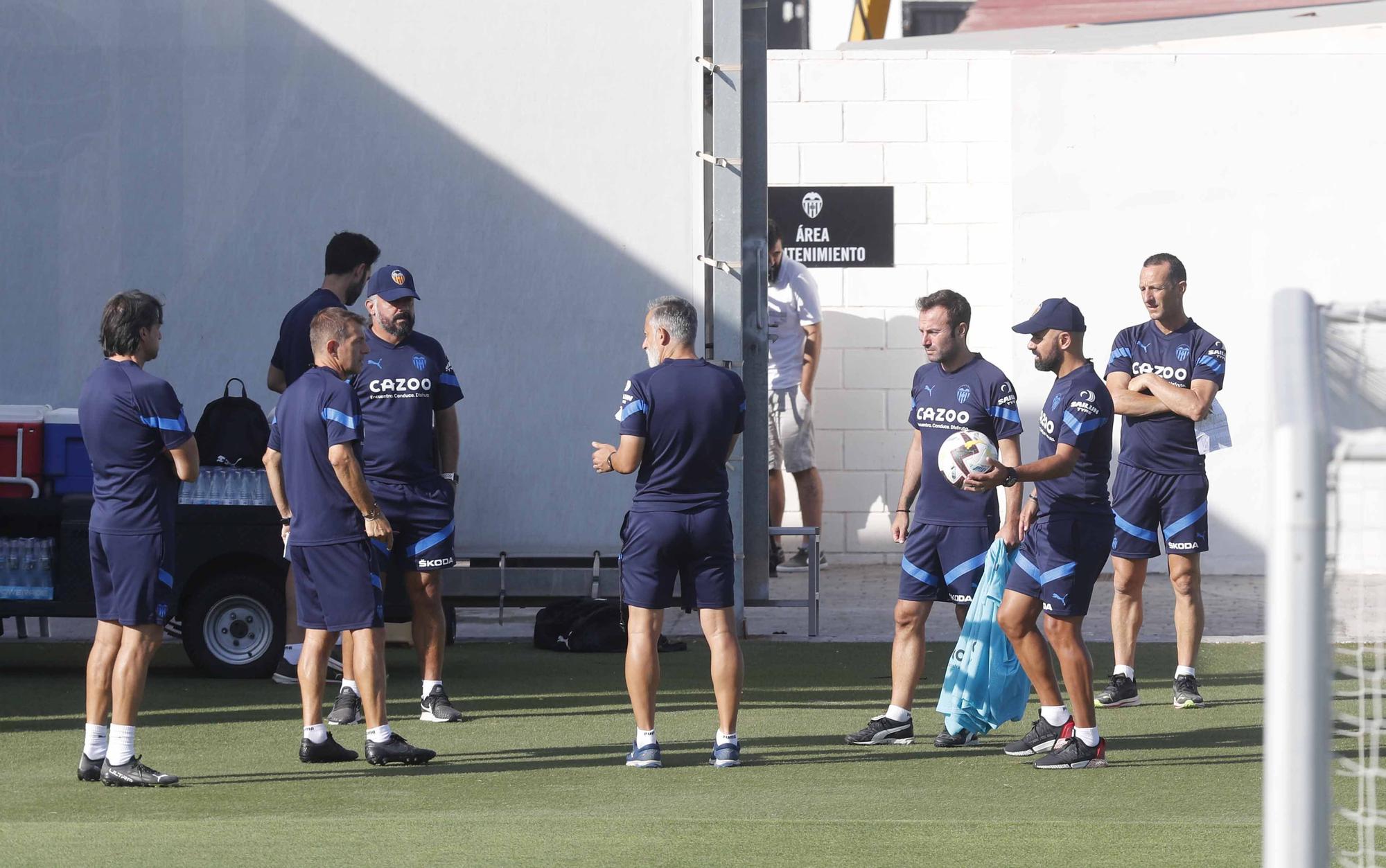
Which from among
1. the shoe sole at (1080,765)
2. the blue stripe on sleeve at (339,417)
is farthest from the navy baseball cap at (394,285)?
the shoe sole at (1080,765)

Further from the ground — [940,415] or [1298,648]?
[940,415]

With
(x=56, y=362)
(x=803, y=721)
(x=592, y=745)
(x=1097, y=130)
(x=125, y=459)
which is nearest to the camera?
(x=125, y=459)

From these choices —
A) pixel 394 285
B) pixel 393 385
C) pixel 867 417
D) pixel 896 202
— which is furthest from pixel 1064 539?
pixel 896 202

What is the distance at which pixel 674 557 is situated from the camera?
6.33 metres

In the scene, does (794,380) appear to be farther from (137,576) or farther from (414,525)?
(137,576)

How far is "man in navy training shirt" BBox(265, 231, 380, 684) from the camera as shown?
7980 mm

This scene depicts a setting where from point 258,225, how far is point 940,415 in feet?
13.4

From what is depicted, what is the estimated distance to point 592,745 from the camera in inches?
271

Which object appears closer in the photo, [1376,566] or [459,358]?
[1376,566]

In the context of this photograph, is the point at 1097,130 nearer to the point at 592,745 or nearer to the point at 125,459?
the point at 592,745

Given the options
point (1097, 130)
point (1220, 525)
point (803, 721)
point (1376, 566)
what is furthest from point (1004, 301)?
point (1376, 566)

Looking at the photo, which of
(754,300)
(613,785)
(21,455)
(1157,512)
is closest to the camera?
(613,785)

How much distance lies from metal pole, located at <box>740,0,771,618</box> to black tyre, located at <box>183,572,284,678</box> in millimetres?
2588

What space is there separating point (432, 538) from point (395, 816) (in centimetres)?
197
